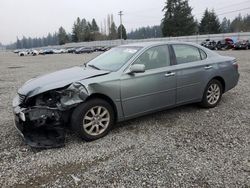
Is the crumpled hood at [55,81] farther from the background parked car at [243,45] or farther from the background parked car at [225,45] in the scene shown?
the background parked car at [225,45]

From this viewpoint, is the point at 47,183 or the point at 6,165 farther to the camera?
the point at 6,165

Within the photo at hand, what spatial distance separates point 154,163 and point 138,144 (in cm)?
60

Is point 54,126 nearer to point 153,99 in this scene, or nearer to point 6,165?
point 6,165

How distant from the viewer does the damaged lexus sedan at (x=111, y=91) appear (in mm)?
3775

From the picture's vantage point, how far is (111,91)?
403cm

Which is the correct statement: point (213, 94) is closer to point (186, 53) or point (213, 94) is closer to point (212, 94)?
point (212, 94)

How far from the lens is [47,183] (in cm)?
292

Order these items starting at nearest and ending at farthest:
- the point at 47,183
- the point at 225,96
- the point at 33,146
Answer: the point at 47,183
the point at 33,146
the point at 225,96

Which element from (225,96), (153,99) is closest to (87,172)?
(153,99)

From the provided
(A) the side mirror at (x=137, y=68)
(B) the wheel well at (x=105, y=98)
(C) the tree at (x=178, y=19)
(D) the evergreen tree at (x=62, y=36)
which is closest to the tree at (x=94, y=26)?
(D) the evergreen tree at (x=62, y=36)

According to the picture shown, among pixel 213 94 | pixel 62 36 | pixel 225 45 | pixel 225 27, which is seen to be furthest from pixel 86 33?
pixel 213 94

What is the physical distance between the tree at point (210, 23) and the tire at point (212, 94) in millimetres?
65605

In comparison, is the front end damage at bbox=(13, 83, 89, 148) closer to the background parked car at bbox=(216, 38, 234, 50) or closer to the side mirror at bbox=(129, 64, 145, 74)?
the side mirror at bbox=(129, 64, 145, 74)

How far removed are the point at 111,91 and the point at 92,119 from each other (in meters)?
0.55
